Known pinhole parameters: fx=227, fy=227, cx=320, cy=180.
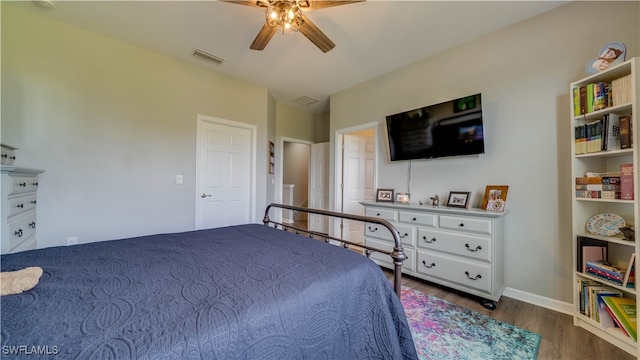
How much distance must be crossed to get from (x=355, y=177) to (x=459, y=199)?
180 cm

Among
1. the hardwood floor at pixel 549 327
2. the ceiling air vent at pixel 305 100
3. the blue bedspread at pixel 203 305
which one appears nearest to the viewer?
the blue bedspread at pixel 203 305

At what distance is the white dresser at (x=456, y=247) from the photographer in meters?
2.04

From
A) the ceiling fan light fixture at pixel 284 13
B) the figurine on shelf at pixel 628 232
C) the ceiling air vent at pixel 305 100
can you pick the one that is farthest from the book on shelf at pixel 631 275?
the ceiling air vent at pixel 305 100

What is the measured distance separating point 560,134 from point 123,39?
4615mm

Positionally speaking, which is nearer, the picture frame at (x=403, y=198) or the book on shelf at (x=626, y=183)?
the book on shelf at (x=626, y=183)

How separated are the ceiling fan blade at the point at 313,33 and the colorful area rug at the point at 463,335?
2.49 metres

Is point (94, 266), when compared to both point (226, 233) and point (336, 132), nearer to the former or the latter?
point (226, 233)

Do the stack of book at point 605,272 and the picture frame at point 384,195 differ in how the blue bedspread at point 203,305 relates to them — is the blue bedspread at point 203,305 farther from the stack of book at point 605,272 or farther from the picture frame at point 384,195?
the picture frame at point 384,195

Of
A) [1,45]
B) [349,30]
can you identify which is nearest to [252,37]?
[349,30]

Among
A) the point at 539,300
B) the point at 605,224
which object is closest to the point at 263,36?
the point at 605,224

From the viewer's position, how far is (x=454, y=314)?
1903 mm

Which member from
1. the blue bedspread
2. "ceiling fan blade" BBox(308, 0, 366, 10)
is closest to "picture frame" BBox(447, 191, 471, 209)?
the blue bedspread

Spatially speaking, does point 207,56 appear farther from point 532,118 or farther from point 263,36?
point 532,118

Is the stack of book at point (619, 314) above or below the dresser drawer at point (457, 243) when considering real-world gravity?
below
